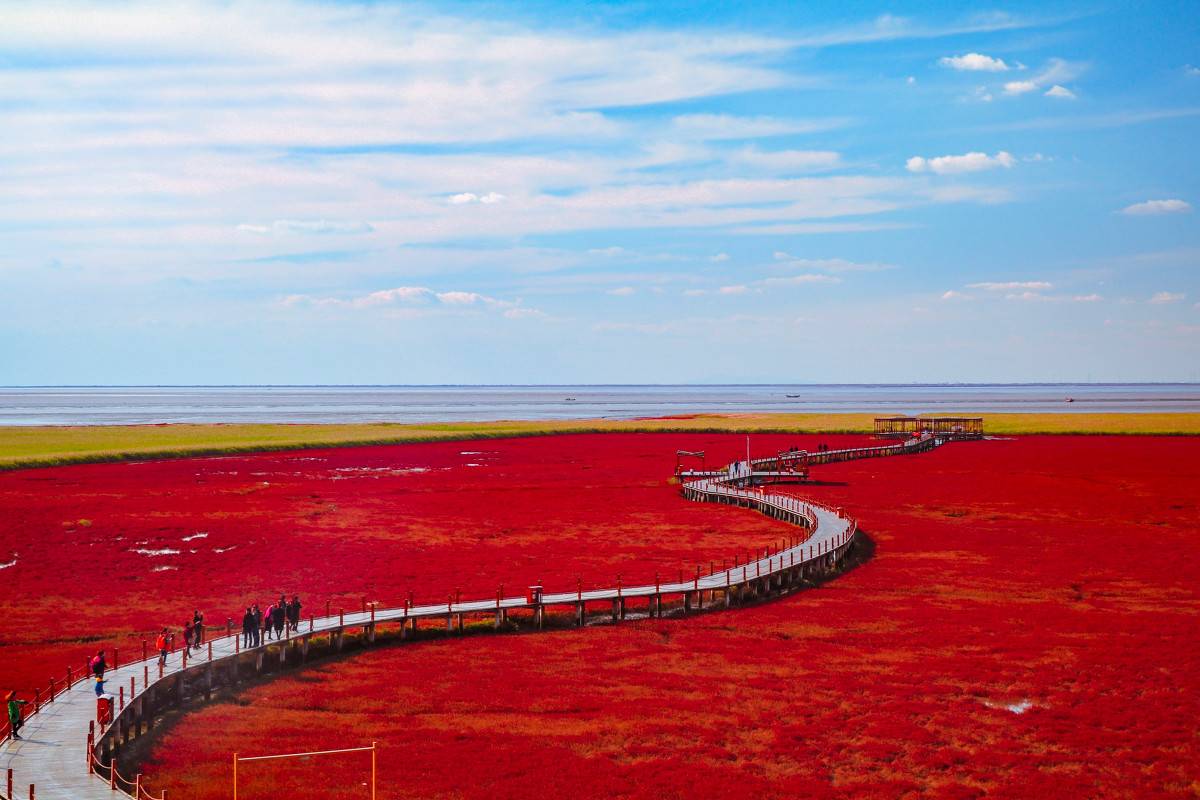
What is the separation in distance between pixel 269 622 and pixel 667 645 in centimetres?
1322

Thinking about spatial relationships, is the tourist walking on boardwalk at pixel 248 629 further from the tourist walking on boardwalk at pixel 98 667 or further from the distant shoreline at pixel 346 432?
the distant shoreline at pixel 346 432

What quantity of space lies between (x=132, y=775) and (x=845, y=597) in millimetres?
28632

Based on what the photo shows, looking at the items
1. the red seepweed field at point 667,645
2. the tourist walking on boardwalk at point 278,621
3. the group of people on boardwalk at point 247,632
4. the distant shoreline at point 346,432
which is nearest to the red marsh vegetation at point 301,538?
the red seepweed field at point 667,645

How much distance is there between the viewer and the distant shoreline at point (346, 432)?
350 feet

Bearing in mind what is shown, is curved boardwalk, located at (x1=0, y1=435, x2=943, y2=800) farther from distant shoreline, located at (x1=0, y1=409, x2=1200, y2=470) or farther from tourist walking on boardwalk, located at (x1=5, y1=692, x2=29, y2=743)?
distant shoreline, located at (x1=0, y1=409, x2=1200, y2=470)

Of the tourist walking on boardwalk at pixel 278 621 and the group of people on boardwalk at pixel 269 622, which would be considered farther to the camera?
the tourist walking on boardwalk at pixel 278 621

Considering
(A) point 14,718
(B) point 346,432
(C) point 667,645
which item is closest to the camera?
(A) point 14,718

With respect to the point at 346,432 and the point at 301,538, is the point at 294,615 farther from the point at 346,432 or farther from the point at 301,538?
the point at 346,432

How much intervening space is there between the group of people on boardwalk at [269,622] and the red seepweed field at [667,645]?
1578 mm

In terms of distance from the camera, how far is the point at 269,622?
33969 millimetres

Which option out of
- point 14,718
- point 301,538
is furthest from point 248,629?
point 301,538

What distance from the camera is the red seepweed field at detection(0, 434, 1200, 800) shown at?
25.8 meters

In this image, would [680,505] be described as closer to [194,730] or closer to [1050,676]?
[1050,676]

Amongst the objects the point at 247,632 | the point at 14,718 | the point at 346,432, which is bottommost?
the point at 14,718
